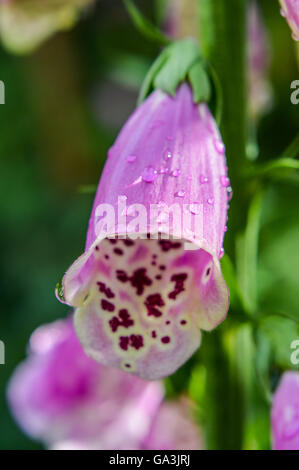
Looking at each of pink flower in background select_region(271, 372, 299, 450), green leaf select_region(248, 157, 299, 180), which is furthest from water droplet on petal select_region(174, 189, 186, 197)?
pink flower in background select_region(271, 372, 299, 450)

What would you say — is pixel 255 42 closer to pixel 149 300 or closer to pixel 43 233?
pixel 149 300

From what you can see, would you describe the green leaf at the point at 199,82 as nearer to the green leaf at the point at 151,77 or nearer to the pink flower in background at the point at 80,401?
the green leaf at the point at 151,77

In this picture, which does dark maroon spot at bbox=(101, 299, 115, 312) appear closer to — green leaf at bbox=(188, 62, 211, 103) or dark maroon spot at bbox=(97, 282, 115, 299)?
dark maroon spot at bbox=(97, 282, 115, 299)

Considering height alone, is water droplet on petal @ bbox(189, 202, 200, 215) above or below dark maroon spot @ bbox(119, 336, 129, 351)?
above

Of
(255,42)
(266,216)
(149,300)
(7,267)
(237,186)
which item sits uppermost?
(255,42)

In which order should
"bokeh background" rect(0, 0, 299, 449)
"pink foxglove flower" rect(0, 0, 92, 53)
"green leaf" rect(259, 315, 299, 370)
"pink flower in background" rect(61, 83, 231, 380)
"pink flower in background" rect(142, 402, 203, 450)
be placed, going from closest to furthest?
"pink flower in background" rect(61, 83, 231, 380)
"green leaf" rect(259, 315, 299, 370)
"pink flower in background" rect(142, 402, 203, 450)
"pink foxglove flower" rect(0, 0, 92, 53)
"bokeh background" rect(0, 0, 299, 449)

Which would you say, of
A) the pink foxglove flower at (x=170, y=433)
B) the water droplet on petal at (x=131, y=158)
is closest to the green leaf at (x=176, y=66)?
the water droplet on petal at (x=131, y=158)
